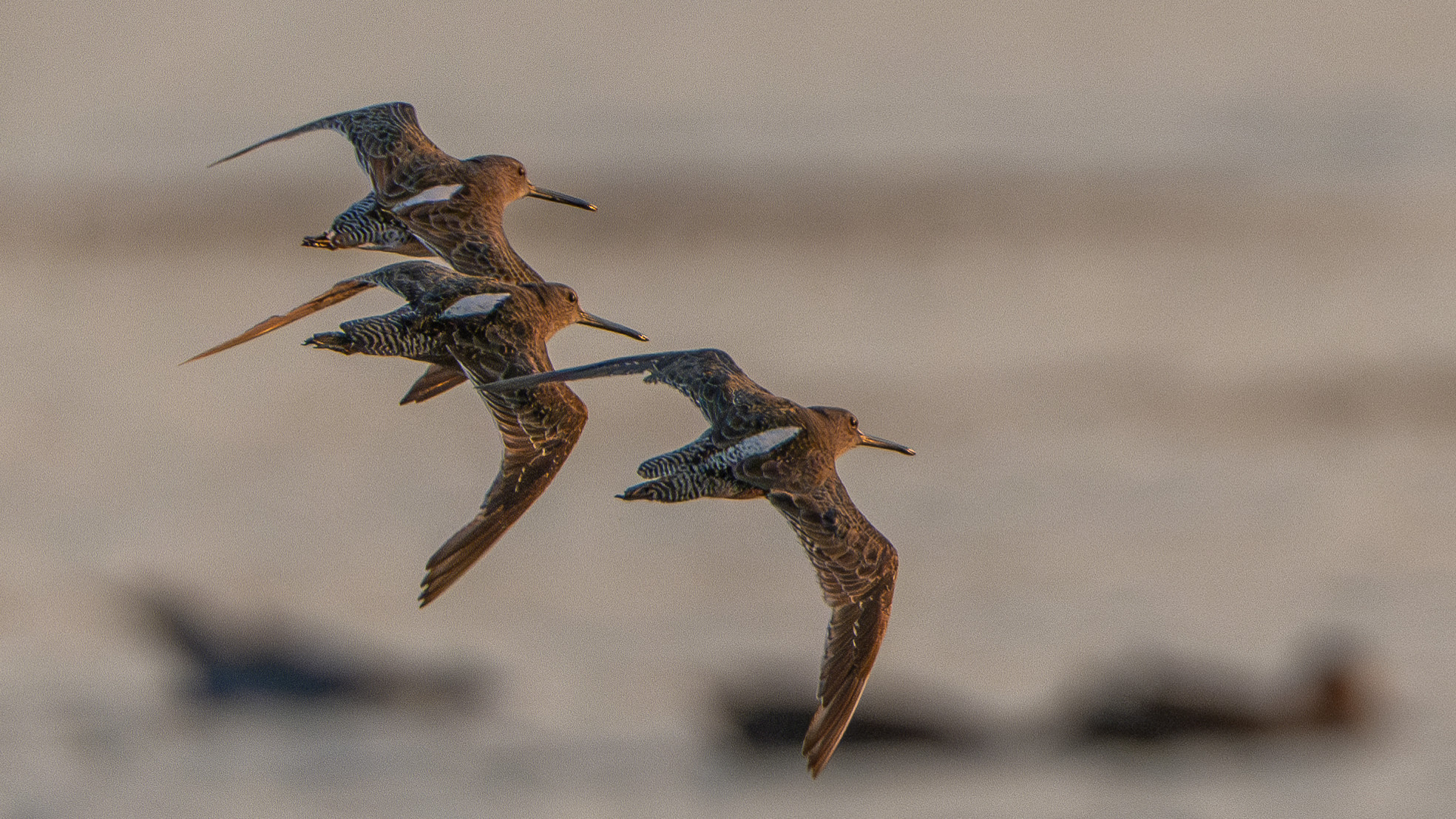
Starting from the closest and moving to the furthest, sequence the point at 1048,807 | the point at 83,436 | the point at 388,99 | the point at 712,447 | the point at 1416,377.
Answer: the point at 712,447 → the point at 1048,807 → the point at 83,436 → the point at 1416,377 → the point at 388,99

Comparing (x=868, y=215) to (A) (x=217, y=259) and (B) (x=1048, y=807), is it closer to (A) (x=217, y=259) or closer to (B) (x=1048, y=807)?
(A) (x=217, y=259)

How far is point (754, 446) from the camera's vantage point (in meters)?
8.52

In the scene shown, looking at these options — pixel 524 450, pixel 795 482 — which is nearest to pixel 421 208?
pixel 524 450

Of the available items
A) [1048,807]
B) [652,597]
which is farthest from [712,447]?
[652,597]

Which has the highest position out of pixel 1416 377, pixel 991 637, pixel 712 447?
pixel 712 447

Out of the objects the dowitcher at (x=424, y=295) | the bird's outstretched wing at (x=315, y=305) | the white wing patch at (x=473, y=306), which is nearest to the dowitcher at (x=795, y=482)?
the white wing patch at (x=473, y=306)

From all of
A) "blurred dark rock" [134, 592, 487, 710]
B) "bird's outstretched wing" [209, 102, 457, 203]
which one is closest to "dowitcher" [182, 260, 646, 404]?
"bird's outstretched wing" [209, 102, 457, 203]

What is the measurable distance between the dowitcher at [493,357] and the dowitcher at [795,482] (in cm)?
15

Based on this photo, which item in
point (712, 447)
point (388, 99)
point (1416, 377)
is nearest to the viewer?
point (712, 447)

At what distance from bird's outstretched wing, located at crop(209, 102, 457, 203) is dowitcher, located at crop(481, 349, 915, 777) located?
1.57m

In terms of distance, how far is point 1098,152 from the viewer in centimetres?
3609

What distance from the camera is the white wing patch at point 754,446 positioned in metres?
8.45

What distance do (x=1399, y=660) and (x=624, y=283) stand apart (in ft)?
38.2

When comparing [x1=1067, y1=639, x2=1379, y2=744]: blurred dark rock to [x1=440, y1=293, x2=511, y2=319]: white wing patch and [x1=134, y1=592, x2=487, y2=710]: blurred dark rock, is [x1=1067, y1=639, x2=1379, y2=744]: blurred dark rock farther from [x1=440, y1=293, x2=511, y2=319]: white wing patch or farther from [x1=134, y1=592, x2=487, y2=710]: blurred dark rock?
[x1=440, y1=293, x2=511, y2=319]: white wing patch
